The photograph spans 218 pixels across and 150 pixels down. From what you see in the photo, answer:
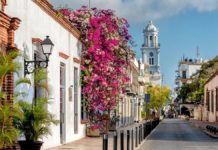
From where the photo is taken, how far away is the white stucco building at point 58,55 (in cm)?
1884

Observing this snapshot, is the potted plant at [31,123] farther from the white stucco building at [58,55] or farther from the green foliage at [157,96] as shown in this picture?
the green foliage at [157,96]

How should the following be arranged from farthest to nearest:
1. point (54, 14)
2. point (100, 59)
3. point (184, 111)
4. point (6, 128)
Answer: point (184, 111)
point (100, 59)
point (54, 14)
point (6, 128)

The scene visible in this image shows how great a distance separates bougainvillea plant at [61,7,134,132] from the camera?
31625 mm

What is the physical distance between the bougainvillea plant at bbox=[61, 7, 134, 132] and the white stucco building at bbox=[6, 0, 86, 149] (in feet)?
4.32

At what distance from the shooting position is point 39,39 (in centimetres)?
2052

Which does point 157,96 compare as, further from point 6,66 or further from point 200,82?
point 6,66

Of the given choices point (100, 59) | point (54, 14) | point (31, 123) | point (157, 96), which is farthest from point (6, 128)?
point (157, 96)

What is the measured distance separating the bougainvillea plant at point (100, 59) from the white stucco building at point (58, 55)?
1.32 meters

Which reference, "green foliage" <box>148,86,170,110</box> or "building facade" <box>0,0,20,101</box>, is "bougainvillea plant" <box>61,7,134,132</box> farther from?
"green foliage" <box>148,86,170,110</box>

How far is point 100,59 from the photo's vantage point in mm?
32219

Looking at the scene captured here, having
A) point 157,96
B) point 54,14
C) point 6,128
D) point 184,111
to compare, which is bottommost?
point 184,111

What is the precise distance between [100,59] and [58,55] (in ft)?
25.8

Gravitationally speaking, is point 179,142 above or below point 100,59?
below

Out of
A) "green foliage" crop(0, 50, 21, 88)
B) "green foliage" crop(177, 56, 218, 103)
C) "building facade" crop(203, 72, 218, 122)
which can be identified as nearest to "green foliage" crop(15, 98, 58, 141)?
"green foliage" crop(0, 50, 21, 88)
